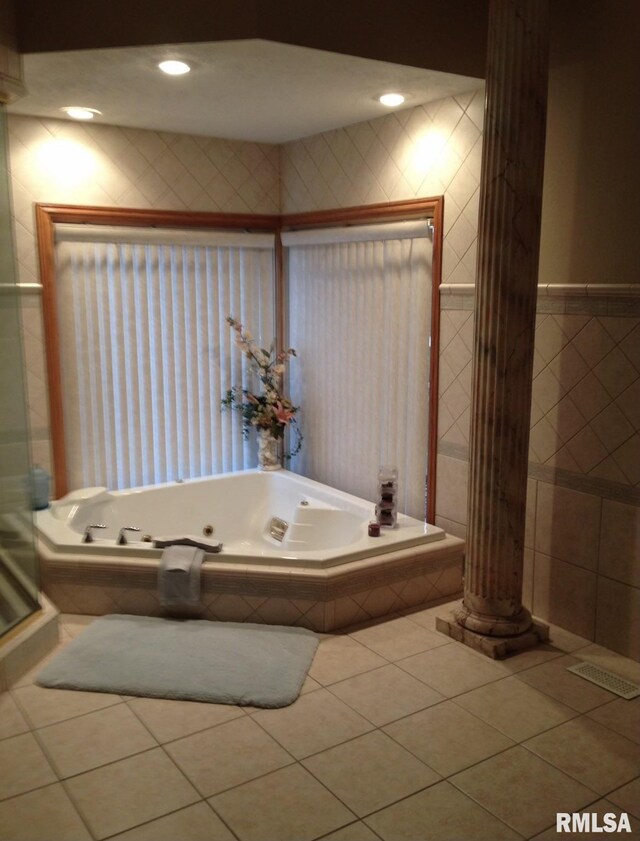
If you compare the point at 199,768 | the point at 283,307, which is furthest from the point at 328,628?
the point at 283,307

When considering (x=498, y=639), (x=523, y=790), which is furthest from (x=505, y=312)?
(x=523, y=790)

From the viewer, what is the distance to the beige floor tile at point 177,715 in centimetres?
262

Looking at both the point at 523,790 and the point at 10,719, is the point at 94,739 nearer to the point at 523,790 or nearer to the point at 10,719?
the point at 10,719

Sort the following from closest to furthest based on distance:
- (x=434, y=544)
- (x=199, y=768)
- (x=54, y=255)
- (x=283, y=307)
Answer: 1. (x=199, y=768)
2. (x=434, y=544)
3. (x=54, y=255)
4. (x=283, y=307)

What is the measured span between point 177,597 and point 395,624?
0.98m

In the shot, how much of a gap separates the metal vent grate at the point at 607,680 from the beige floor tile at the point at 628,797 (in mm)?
531

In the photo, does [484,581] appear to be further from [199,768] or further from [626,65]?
[626,65]

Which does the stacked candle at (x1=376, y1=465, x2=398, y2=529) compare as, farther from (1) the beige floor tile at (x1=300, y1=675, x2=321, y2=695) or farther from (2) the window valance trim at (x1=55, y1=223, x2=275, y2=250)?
(2) the window valance trim at (x1=55, y1=223, x2=275, y2=250)

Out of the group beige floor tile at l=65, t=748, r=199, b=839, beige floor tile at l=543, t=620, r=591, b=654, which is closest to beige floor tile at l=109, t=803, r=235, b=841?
beige floor tile at l=65, t=748, r=199, b=839

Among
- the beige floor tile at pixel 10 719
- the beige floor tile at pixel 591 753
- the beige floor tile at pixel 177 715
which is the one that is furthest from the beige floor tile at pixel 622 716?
the beige floor tile at pixel 10 719

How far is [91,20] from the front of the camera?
2.86m

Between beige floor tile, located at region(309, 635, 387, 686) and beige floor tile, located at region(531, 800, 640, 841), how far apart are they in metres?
1.01

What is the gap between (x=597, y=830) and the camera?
7.11 feet

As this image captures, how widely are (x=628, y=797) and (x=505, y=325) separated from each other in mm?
1669
